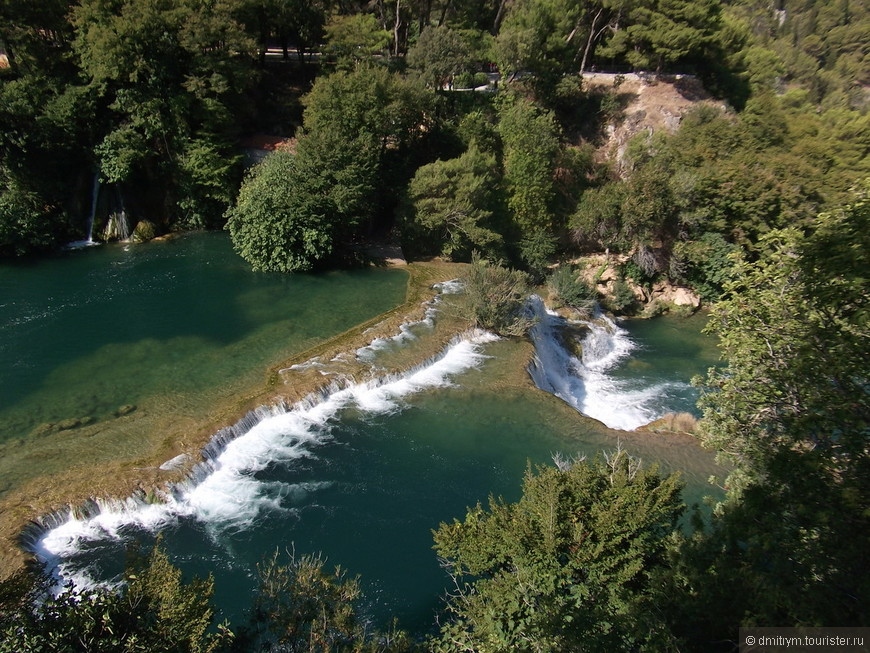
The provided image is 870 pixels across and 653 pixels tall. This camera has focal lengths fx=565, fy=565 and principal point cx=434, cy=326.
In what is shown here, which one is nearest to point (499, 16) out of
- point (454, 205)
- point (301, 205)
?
point (454, 205)

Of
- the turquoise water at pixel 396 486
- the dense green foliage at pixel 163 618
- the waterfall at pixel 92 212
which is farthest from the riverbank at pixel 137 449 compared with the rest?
the waterfall at pixel 92 212

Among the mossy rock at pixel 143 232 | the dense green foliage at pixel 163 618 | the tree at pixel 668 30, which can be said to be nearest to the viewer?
the dense green foliage at pixel 163 618

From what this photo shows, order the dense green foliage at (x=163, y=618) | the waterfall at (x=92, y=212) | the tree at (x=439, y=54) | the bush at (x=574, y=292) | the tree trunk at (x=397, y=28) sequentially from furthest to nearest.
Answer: the tree trunk at (x=397, y=28)
the tree at (x=439, y=54)
the waterfall at (x=92, y=212)
the bush at (x=574, y=292)
the dense green foliage at (x=163, y=618)

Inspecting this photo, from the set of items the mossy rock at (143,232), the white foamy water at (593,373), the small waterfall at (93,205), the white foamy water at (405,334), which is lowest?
the white foamy water at (593,373)

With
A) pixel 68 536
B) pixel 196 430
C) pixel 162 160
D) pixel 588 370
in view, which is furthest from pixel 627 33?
pixel 68 536

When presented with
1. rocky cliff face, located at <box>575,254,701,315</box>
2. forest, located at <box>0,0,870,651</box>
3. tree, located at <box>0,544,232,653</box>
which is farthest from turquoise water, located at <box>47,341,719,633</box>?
rocky cliff face, located at <box>575,254,701,315</box>

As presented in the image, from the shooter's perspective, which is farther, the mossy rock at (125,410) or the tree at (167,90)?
the tree at (167,90)

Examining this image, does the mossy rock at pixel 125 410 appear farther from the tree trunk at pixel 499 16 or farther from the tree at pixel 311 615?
the tree trunk at pixel 499 16
